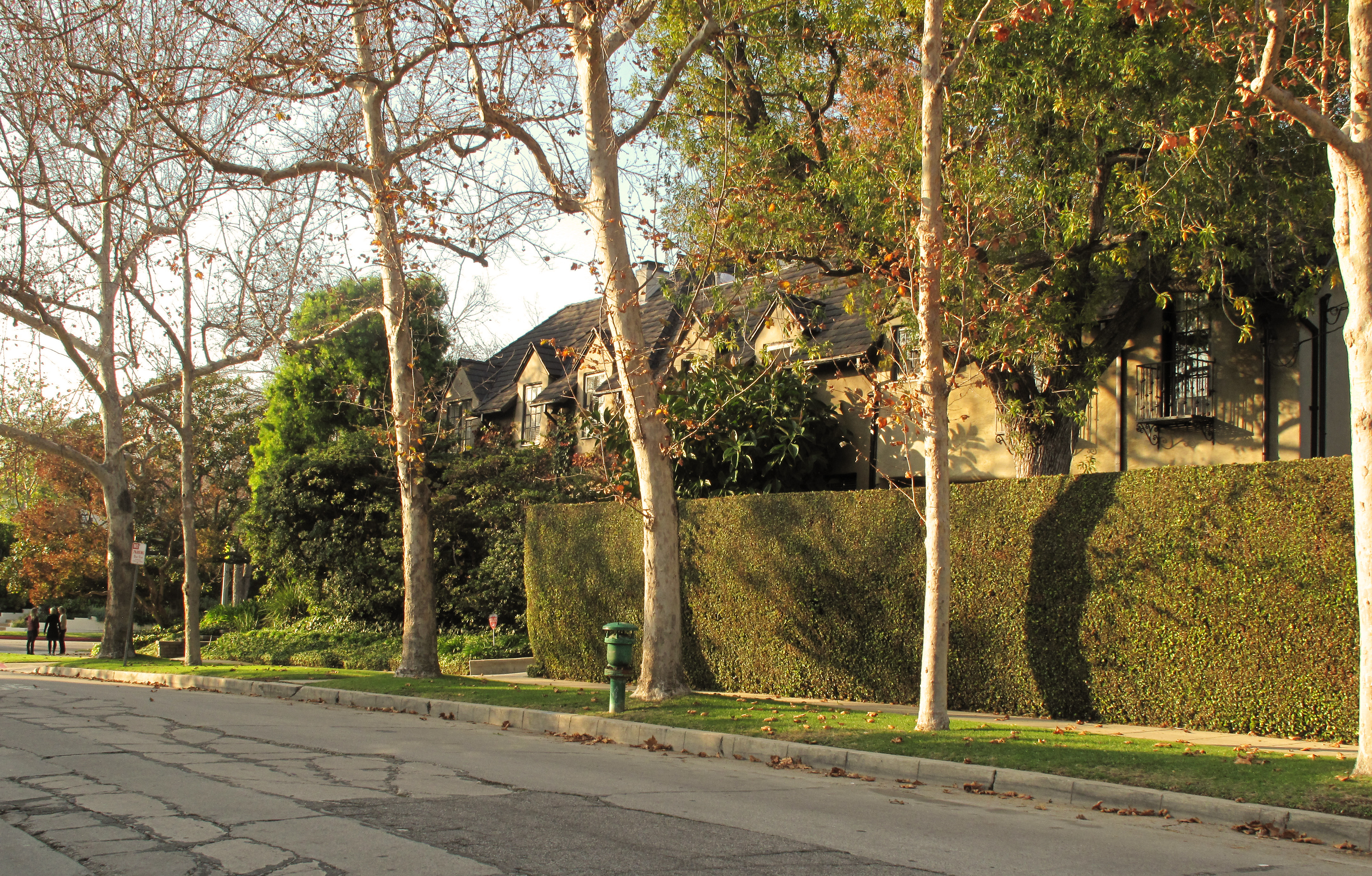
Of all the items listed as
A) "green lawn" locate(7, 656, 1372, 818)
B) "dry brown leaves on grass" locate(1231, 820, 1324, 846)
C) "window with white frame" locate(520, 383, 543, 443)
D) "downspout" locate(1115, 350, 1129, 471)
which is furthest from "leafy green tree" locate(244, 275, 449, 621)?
"dry brown leaves on grass" locate(1231, 820, 1324, 846)

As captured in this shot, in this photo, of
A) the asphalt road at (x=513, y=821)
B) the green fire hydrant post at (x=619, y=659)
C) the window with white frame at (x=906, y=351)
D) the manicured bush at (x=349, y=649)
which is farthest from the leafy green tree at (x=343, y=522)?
the asphalt road at (x=513, y=821)

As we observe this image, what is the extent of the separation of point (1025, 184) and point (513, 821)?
11625mm

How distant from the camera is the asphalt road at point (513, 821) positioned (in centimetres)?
557

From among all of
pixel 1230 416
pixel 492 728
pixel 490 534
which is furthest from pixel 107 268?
pixel 1230 416

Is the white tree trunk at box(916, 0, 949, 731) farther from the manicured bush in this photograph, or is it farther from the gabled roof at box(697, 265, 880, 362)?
the manicured bush

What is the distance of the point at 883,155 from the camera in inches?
604

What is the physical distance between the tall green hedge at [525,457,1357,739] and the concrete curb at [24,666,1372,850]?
147 inches

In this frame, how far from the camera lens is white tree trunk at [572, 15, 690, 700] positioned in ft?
45.2

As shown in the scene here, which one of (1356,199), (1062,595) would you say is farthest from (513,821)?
(1062,595)

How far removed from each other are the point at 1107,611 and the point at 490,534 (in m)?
15.6

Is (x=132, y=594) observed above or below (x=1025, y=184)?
below

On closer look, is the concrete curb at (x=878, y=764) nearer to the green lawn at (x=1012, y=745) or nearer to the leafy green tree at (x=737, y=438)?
the green lawn at (x=1012, y=745)

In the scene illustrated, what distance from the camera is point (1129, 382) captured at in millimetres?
20656

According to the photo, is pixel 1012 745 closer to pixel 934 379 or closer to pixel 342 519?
pixel 934 379
